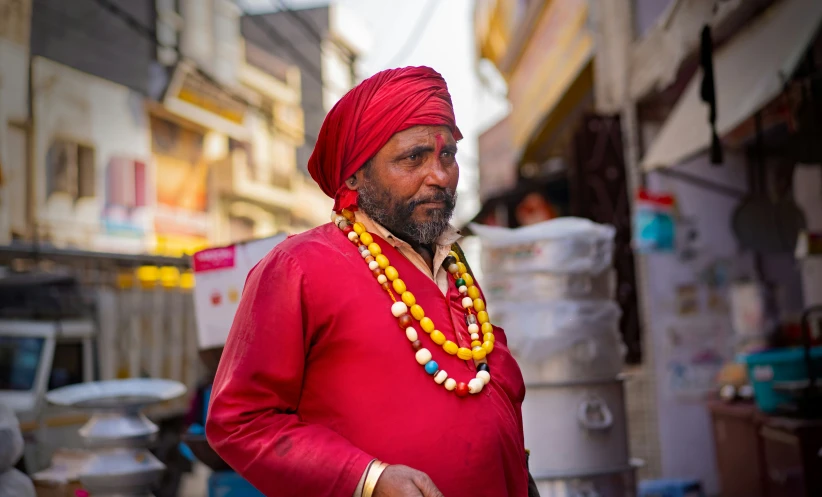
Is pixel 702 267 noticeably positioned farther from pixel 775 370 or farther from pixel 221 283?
pixel 221 283

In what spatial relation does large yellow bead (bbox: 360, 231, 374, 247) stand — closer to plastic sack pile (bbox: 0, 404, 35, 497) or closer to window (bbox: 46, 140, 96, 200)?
plastic sack pile (bbox: 0, 404, 35, 497)

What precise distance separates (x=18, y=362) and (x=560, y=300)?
4.27m

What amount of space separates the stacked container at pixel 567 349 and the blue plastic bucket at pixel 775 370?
3.63 feet

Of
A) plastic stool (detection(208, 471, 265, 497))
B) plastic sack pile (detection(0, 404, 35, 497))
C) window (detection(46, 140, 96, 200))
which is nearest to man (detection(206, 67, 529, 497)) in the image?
plastic stool (detection(208, 471, 265, 497))

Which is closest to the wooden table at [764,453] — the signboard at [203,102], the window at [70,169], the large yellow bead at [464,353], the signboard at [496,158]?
the large yellow bead at [464,353]

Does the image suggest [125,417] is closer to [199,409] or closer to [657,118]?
[199,409]

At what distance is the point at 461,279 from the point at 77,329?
5.52 meters

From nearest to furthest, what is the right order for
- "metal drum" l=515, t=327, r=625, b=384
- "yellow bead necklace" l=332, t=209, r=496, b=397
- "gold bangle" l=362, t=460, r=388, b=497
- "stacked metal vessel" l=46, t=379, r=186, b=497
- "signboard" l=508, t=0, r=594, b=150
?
"gold bangle" l=362, t=460, r=388, b=497 < "yellow bead necklace" l=332, t=209, r=496, b=397 < "stacked metal vessel" l=46, t=379, r=186, b=497 < "metal drum" l=515, t=327, r=625, b=384 < "signboard" l=508, t=0, r=594, b=150

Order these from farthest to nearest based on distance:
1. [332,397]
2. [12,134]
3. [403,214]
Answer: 1. [12,134]
2. [403,214]
3. [332,397]

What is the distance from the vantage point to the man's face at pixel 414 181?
1962mm

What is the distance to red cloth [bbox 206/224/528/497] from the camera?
165 centimetres

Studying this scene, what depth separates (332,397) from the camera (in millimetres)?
1783

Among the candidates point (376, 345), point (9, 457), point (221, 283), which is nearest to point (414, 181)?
point (376, 345)

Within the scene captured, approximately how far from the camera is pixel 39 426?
568 centimetres
